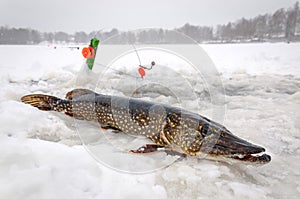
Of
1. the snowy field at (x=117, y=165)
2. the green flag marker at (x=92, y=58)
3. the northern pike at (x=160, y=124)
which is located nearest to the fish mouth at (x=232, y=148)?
the northern pike at (x=160, y=124)

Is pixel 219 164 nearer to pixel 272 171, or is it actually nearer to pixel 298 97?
pixel 272 171

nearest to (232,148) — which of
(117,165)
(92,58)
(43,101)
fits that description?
(117,165)

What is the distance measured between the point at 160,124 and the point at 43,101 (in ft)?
5.26

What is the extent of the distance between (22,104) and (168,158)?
1970mm

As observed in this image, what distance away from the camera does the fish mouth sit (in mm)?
1513

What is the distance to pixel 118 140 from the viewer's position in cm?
212

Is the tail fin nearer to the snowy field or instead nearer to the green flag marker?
the snowy field

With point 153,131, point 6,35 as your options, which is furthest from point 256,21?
point 153,131

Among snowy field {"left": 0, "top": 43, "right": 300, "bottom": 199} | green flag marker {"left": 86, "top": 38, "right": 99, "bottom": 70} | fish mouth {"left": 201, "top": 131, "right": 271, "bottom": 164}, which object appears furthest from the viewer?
green flag marker {"left": 86, "top": 38, "right": 99, "bottom": 70}

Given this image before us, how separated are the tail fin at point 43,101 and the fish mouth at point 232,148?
6.25ft

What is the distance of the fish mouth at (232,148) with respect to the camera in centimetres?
151

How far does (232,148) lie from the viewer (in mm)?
1581

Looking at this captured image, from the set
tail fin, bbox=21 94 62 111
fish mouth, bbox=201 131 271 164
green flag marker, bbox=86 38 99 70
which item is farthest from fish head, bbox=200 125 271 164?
green flag marker, bbox=86 38 99 70

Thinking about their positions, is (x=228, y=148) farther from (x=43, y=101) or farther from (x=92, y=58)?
(x=92, y=58)
